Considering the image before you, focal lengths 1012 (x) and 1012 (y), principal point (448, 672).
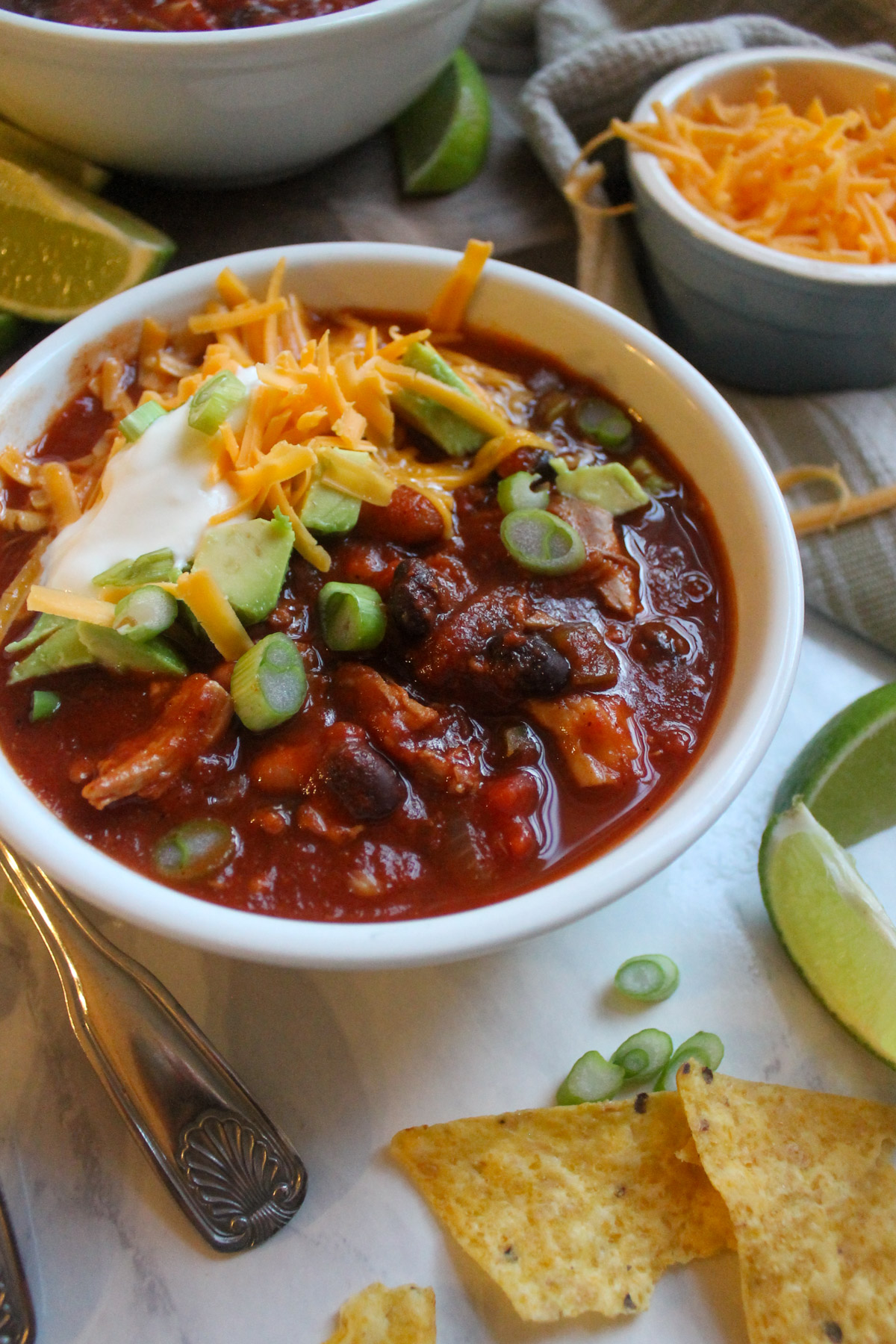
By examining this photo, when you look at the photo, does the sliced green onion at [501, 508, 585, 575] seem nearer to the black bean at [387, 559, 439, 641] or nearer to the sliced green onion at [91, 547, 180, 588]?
the black bean at [387, 559, 439, 641]

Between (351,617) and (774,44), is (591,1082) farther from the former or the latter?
(774,44)

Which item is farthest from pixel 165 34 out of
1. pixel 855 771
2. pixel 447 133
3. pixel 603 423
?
pixel 855 771

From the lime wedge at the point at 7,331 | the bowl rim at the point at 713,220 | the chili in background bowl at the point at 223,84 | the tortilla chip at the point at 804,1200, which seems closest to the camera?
the tortilla chip at the point at 804,1200

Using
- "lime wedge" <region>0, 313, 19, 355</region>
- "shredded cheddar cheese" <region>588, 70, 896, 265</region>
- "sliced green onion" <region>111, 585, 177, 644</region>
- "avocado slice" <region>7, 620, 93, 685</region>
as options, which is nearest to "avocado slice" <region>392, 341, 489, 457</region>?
"sliced green onion" <region>111, 585, 177, 644</region>

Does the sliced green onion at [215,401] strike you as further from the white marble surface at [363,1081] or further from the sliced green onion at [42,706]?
the white marble surface at [363,1081]

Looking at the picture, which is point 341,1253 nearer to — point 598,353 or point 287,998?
point 287,998

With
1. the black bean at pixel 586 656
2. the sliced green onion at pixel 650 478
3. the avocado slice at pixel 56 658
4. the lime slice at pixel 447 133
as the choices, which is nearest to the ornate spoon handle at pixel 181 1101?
the avocado slice at pixel 56 658

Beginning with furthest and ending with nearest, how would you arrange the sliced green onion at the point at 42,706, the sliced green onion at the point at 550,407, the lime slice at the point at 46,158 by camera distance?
the lime slice at the point at 46,158 < the sliced green onion at the point at 550,407 < the sliced green onion at the point at 42,706
